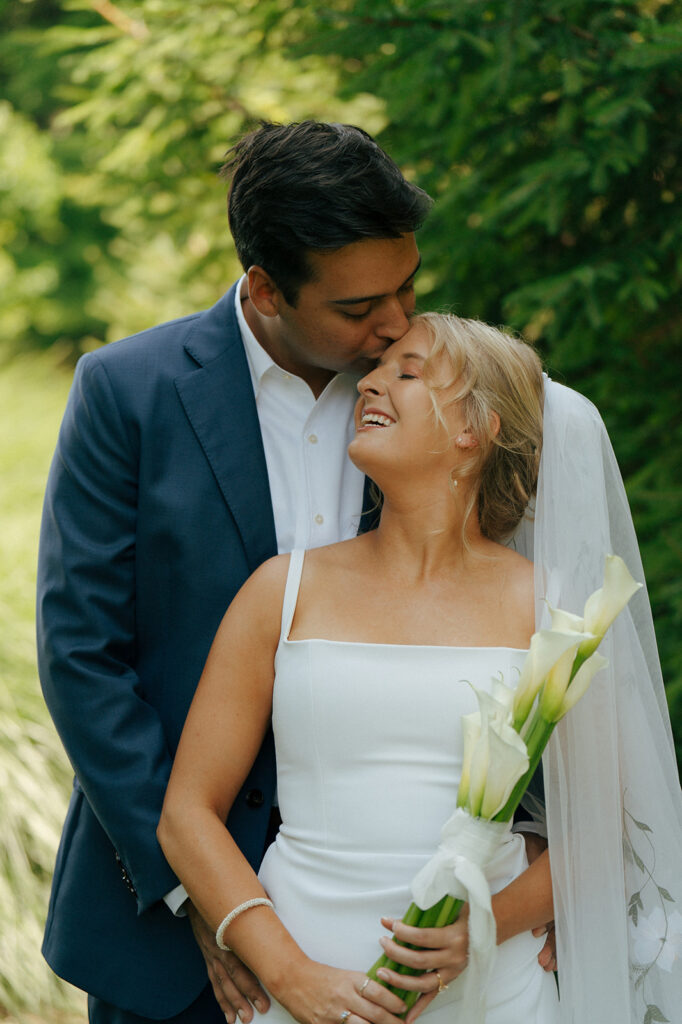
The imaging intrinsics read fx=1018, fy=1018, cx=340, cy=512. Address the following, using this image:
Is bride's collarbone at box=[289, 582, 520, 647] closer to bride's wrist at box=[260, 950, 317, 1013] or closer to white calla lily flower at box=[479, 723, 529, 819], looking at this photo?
white calla lily flower at box=[479, 723, 529, 819]

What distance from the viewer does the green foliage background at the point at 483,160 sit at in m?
3.17

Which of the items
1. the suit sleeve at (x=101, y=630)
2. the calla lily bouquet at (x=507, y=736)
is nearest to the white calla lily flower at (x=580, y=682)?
the calla lily bouquet at (x=507, y=736)

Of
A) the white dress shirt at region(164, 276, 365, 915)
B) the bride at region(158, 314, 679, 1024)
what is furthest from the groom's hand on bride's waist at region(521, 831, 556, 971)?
the white dress shirt at region(164, 276, 365, 915)

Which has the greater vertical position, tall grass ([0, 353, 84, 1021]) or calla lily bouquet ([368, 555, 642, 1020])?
calla lily bouquet ([368, 555, 642, 1020])

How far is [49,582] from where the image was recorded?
2.12 m

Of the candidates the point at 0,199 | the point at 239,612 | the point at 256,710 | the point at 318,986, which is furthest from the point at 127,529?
the point at 0,199

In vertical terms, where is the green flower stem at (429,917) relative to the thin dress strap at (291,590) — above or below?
below

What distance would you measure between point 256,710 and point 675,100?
244cm

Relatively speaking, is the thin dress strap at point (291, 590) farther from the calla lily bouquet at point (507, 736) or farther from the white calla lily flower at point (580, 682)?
the white calla lily flower at point (580, 682)

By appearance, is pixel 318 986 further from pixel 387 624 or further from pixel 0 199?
Answer: pixel 0 199

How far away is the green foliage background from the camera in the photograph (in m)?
3.17

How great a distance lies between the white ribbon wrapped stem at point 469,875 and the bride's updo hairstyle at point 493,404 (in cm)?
69

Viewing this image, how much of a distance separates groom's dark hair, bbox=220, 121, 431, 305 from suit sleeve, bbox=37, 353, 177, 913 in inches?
18.8

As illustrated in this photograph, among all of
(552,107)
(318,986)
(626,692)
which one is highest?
(552,107)
